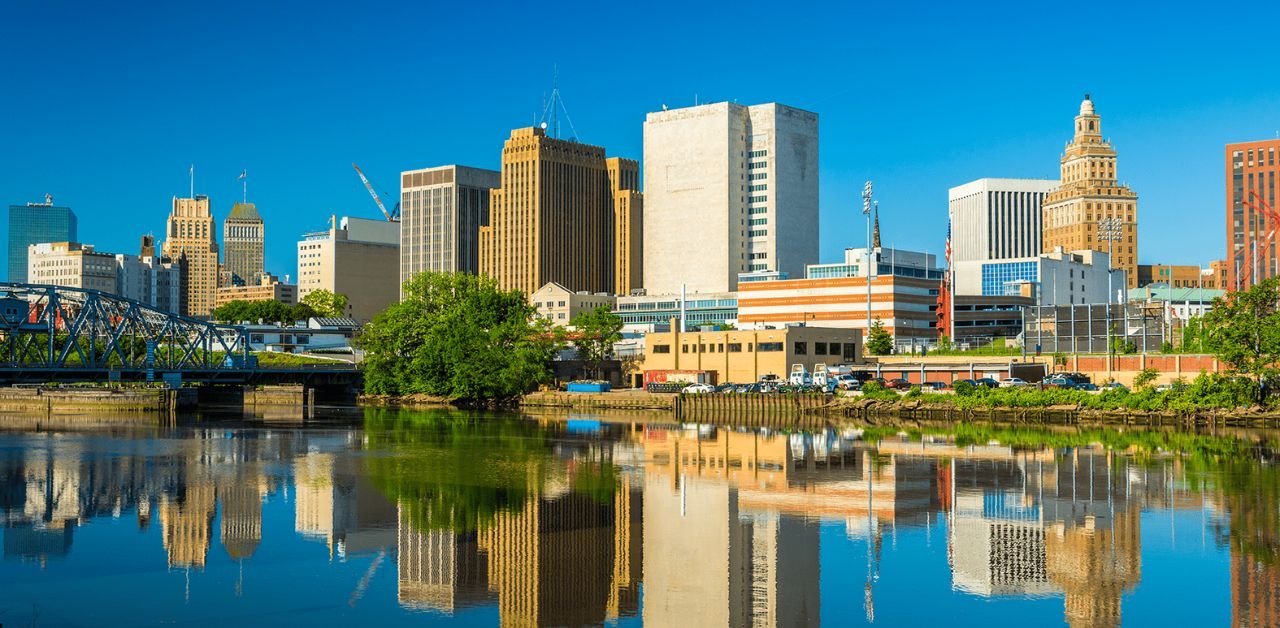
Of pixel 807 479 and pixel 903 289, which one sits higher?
pixel 903 289

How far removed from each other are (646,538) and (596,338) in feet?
431

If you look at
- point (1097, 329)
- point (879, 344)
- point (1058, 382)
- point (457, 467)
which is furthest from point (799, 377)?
point (457, 467)

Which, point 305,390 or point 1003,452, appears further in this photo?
point 305,390

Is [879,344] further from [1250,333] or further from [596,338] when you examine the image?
[1250,333]

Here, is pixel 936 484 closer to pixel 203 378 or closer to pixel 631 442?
pixel 631 442

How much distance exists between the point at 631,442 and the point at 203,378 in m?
95.3

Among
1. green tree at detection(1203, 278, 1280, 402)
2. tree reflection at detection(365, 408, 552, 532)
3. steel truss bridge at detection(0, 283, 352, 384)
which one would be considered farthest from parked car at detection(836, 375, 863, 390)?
steel truss bridge at detection(0, 283, 352, 384)

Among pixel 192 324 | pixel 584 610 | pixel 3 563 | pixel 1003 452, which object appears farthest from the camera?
pixel 192 324

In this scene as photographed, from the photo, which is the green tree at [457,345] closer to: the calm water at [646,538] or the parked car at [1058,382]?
the parked car at [1058,382]

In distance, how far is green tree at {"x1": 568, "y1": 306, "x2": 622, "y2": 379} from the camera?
17538 centimetres

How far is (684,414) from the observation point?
131 m

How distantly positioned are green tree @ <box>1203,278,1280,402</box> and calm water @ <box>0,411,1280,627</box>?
27.9 metres

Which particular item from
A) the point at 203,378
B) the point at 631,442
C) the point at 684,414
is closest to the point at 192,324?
the point at 203,378

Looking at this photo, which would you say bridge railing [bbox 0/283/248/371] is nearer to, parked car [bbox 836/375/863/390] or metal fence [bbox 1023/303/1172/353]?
parked car [bbox 836/375/863/390]
